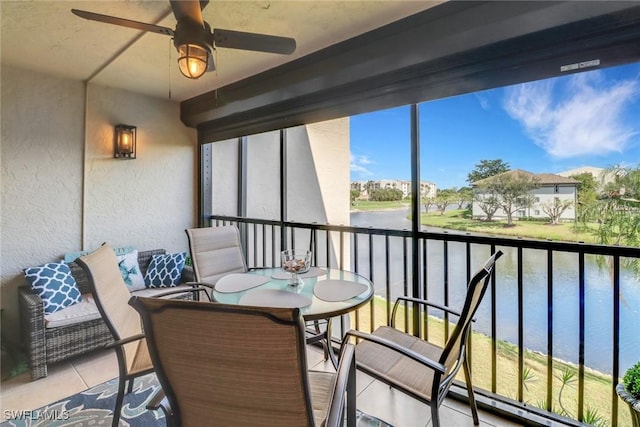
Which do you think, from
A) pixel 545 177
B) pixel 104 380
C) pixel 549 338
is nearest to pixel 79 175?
pixel 104 380

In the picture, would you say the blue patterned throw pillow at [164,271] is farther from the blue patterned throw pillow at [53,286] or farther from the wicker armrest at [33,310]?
the wicker armrest at [33,310]

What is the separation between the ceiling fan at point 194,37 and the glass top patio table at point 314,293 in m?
1.24

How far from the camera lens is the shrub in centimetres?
138

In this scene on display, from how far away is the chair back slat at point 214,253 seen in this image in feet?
8.20

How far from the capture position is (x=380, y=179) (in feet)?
10.1

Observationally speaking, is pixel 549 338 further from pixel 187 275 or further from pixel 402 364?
pixel 187 275

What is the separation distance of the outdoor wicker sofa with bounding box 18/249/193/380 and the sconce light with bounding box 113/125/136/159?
59.5 inches

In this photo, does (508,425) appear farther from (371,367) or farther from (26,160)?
(26,160)

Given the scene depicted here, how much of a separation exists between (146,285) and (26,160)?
1585 mm

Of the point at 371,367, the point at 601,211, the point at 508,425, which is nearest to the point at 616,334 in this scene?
the point at 601,211

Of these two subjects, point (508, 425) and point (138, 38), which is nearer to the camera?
point (508, 425)

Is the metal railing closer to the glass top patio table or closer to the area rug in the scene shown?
the glass top patio table

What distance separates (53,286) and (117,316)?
1448mm

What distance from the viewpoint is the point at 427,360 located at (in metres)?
1.32
